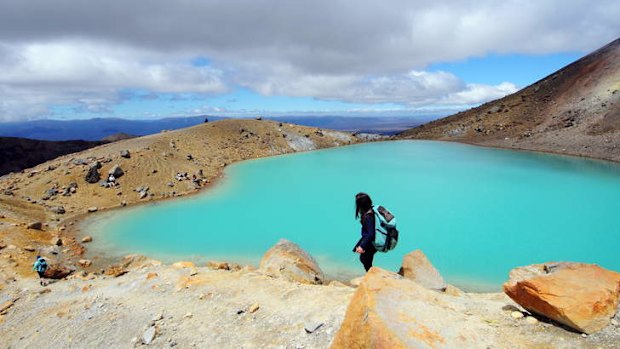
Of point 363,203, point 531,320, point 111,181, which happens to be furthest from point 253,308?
point 111,181

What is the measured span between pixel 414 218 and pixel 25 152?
7901 cm

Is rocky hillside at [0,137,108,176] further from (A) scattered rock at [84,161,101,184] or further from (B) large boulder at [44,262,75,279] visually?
(B) large boulder at [44,262,75,279]

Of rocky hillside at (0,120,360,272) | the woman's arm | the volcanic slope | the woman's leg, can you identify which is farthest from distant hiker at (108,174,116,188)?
the woman's arm

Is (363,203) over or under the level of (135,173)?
over

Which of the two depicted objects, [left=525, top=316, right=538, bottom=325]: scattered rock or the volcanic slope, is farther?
the volcanic slope

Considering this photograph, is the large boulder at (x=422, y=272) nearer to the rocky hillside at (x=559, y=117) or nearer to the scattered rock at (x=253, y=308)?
the scattered rock at (x=253, y=308)

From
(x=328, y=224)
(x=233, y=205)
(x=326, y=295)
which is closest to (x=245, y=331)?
(x=326, y=295)

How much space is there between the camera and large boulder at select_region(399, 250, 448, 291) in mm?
10281

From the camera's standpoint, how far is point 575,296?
19.6 feet

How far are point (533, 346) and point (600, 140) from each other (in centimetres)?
5331

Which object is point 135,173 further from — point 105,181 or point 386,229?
point 386,229

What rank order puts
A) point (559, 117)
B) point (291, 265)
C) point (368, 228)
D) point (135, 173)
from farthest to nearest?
point (559, 117) < point (135, 173) < point (291, 265) < point (368, 228)

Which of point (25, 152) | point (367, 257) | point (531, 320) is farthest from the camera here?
point (25, 152)

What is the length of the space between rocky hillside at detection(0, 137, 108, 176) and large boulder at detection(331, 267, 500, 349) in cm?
7703
